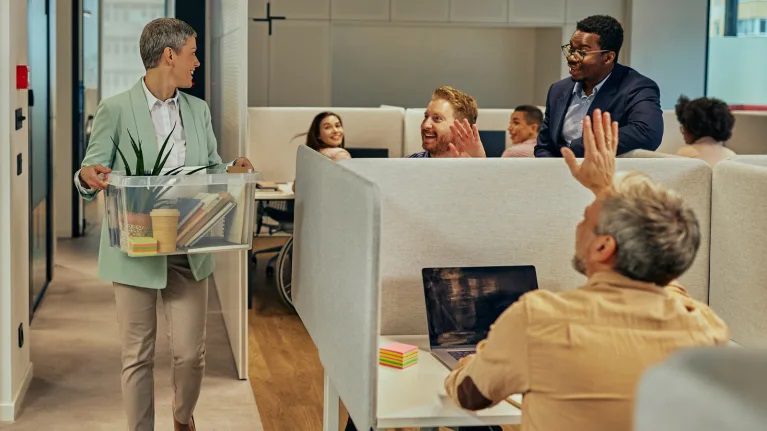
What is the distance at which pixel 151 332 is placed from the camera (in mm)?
3102

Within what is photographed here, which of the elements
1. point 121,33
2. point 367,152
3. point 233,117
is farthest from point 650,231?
point 121,33

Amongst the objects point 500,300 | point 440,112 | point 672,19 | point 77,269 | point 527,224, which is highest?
point 672,19

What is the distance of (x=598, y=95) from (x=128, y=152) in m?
1.43

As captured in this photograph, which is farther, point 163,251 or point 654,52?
point 654,52

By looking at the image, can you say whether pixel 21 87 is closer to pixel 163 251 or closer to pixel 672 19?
pixel 163 251

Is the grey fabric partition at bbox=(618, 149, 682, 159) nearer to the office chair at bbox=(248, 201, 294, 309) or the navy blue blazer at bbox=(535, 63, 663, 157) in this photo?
the navy blue blazer at bbox=(535, 63, 663, 157)

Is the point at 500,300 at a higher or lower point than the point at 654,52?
lower

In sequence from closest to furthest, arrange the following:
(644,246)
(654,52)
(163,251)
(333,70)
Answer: (644,246) → (163,251) → (654,52) → (333,70)

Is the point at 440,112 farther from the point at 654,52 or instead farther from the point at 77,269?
the point at 654,52

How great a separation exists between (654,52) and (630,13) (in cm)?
39

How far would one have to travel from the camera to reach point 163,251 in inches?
114

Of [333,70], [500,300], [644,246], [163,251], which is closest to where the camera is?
[644,246]

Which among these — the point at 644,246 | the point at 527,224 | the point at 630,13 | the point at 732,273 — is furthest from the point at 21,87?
the point at 630,13

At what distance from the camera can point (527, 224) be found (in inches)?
109
